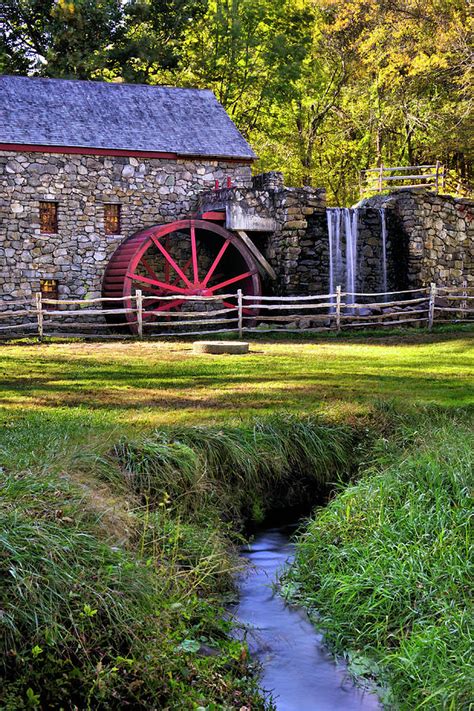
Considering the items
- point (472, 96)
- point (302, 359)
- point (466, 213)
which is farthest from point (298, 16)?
point (302, 359)

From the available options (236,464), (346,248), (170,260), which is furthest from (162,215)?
(236,464)

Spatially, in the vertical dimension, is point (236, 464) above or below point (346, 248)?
below

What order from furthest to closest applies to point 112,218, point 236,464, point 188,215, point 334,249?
point 188,215 < point 334,249 < point 112,218 < point 236,464

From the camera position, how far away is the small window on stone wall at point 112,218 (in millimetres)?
21047

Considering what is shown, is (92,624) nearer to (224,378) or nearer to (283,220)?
(224,378)

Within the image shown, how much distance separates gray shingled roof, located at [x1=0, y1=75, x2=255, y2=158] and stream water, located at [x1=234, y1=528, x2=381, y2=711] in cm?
1525

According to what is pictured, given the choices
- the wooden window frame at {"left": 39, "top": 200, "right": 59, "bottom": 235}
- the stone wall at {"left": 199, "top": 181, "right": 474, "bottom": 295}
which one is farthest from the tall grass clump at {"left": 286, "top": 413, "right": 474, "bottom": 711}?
the wooden window frame at {"left": 39, "top": 200, "right": 59, "bottom": 235}

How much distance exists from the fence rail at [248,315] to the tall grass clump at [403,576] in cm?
1089

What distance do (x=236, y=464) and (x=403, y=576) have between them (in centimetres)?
243

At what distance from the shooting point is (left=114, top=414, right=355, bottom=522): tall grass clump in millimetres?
7105

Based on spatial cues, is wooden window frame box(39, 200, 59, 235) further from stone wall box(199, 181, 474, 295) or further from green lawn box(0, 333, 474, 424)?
green lawn box(0, 333, 474, 424)

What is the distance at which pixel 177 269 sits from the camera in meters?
20.5

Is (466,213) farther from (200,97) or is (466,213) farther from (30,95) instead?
(30,95)

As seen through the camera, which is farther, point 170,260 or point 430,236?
point 430,236
